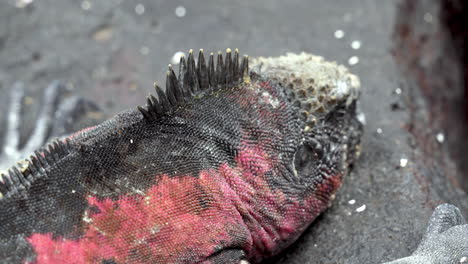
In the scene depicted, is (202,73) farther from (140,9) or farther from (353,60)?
(140,9)

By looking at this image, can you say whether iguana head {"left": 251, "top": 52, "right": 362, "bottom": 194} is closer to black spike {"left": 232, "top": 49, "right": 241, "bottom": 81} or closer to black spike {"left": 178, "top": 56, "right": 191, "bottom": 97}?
black spike {"left": 232, "top": 49, "right": 241, "bottom": 81}

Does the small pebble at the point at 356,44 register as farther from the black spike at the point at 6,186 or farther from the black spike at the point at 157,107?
the black spike at the point at 6,186

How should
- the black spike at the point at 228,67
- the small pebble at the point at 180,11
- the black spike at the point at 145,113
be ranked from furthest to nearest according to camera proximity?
the small pebble at the point at 180,11
the black spike at the point at 228,67
the black spike at the point at 145,113

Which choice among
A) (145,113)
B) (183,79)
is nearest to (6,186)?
(145,113)

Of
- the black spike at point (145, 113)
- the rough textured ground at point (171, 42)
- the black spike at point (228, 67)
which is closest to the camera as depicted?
the black spike at point (145, 113)

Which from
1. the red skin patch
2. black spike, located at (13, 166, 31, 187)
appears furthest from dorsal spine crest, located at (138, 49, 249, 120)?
black spike, located at (13, 166, 31, 187)

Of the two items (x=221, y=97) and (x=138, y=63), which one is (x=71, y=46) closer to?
(x=138, y=63)

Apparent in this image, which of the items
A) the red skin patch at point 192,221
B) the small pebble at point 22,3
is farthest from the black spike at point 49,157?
the small pebble at point 22,3

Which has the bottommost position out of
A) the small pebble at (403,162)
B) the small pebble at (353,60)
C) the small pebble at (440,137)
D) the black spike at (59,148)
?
the small pebble at (403,162)
